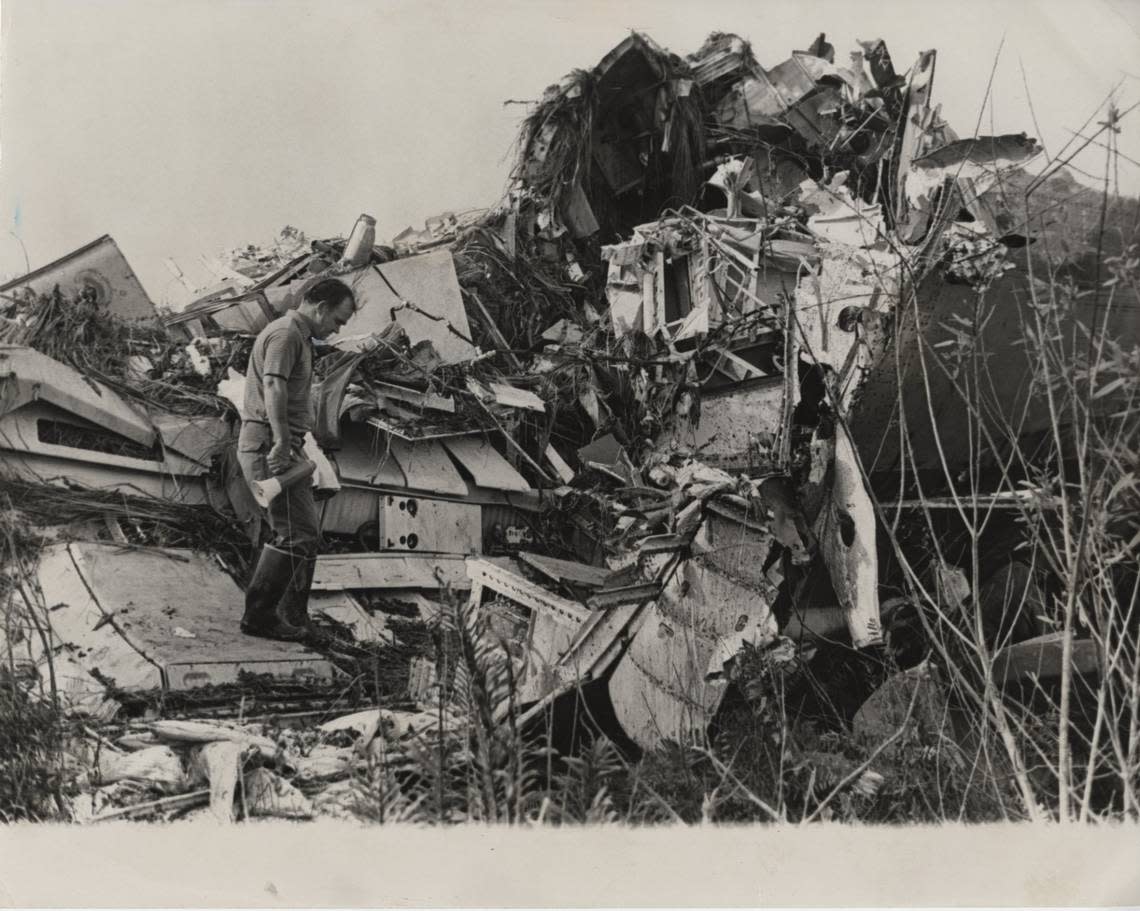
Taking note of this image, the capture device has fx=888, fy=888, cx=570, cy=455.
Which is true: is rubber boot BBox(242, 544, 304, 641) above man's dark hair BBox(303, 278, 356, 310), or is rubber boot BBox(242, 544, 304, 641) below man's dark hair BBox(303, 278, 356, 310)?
below

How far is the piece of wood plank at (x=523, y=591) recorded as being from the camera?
3.55 meters

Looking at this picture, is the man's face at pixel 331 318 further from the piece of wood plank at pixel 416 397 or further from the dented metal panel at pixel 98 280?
the dented metal panel at pixel 98 280

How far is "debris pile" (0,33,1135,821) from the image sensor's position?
3299 millimetres

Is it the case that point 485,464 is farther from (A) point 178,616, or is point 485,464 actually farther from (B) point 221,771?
(B) point 221,771

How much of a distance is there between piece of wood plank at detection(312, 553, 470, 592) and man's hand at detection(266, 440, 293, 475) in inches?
15.6

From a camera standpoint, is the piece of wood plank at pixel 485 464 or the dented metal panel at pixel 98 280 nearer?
the dented metal panel at pixel 98 280

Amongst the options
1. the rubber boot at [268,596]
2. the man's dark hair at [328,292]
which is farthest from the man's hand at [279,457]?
the man's dark hair at [328,292]

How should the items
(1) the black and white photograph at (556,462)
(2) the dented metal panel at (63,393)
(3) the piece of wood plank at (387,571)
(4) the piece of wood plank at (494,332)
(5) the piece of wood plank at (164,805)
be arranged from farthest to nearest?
(4) the piece of wood plank at (494,332) < (3) the piece of wood plank at (387,571) < (2) the dented metal panel at (63,393) < (1) the black and white photograph at (556,462) < (5) the piece of wood plank at (164,805)

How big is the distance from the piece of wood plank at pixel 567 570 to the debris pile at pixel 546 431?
2 centimetres

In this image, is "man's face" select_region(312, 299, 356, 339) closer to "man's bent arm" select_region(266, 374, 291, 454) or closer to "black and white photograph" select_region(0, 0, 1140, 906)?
"black and white photograph" select_region(0, 0, 1140, 906)

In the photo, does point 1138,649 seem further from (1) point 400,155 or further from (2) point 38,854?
(2) point 38,854

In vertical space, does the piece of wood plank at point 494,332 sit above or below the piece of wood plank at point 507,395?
above

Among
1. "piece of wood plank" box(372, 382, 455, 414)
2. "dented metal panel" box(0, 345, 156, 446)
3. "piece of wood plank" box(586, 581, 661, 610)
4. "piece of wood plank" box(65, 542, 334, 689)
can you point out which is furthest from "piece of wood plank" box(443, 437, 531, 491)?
"dented metal panel" box(0, 345, 156, 446)

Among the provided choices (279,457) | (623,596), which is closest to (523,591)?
(623,596)
